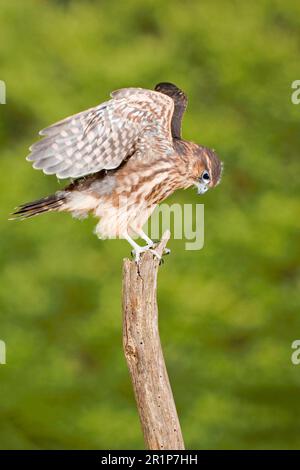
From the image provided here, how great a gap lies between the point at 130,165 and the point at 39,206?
33cm

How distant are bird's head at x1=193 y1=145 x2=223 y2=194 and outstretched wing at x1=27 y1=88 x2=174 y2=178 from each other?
112 millimetres

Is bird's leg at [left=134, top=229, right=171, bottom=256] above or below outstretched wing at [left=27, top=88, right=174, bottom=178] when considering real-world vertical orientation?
below

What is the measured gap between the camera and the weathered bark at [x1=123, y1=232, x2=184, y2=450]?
2863 millimetres

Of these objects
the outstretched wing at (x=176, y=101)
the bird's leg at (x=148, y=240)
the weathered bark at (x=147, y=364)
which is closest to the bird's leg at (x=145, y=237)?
the bird's leg at (x=148, y=240)

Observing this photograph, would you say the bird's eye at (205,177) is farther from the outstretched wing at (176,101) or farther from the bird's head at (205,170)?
the outstretched wing at (176,101)

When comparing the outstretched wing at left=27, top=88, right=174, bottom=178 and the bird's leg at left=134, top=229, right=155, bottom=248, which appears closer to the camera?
the outstretched wing at left=27, top=88, right=174, bottom=178

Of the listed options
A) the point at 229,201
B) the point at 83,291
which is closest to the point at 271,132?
the point at 229,201

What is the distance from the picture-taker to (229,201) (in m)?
5.41

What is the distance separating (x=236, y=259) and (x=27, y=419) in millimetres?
1463

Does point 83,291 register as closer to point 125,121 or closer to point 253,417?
point 253,417

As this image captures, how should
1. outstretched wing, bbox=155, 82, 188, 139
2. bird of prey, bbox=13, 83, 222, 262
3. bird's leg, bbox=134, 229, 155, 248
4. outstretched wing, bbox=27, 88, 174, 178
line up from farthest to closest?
outstretched wing, bbox=155, 82, 188, 139 < bird's leg, bbox=134, 229, 155, 248 < bird of prey, bbox=13, 83, 222, 262 < outstretched wing, bbox=27, 88, 174, 178

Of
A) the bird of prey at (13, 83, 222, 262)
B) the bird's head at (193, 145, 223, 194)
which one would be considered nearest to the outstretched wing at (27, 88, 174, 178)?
the bird of prey at (13, 83, 222, 262)

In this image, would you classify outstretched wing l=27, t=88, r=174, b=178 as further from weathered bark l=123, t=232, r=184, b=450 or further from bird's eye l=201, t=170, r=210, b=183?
weathered bark l=123, t=232, r=184, b=450

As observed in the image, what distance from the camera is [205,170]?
304cm
